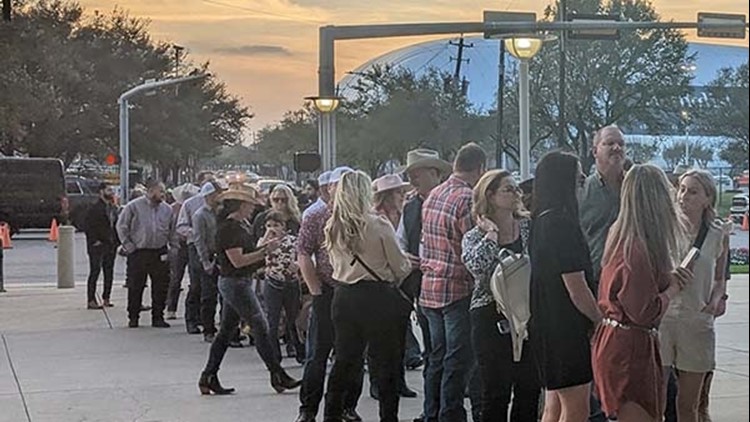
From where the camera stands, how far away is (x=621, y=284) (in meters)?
4.94

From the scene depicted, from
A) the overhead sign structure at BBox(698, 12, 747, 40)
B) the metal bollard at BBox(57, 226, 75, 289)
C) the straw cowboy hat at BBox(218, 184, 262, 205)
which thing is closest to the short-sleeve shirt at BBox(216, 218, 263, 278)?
the straw cowboy hat at BBox(218, 184, 262, 205)

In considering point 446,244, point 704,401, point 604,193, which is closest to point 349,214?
point 446,244

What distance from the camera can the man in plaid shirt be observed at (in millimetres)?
6641

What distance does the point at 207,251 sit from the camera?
10969 millimetres

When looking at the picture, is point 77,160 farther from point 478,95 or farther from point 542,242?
point 542,242

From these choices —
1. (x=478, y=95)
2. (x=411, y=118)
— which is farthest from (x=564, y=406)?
(x=478, y=95)

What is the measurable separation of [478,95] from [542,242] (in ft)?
78.5

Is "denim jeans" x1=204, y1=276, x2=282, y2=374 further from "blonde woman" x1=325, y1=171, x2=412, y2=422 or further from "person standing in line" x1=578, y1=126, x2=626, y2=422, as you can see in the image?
"person standing in line" x1=578, y1=126, x2=626, y2=422

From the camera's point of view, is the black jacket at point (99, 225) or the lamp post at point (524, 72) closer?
the lamp post at point (524, 72)

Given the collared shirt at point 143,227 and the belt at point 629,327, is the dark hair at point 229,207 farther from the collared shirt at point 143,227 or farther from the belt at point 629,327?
the collared shirt at point 143,227

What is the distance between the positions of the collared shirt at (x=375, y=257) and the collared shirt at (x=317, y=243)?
736mm

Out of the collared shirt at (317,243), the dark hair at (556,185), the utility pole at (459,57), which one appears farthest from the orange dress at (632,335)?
the utility pole at (459,57)

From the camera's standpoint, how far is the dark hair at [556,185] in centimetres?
521

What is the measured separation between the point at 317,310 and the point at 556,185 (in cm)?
263
